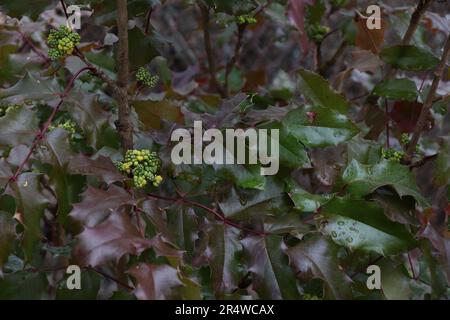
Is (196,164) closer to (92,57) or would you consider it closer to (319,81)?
(319,81)

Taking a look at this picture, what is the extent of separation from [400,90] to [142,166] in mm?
643

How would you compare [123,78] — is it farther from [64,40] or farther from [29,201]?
[29,201]

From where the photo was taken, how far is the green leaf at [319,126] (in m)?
1.09

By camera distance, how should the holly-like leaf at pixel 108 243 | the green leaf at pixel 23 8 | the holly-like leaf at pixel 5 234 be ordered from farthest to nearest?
1. the green leaf at pixel 23 8
2. the holly-like leaf at pixel 5 234
3. the holly-like leaf at pixel 108 243

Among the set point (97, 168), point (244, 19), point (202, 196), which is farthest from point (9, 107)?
point (244, 19)

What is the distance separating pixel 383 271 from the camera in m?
1.14

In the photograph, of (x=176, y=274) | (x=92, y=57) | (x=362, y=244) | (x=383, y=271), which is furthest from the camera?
(x=92, y=57)

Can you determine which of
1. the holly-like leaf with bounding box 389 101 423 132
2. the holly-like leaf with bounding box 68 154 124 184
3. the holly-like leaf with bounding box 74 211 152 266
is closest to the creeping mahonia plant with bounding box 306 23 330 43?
the holly-like leaf with bounding box 389 101 423 132

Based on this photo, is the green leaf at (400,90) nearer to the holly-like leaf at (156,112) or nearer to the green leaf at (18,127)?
the holly-like leaf at (156,112)

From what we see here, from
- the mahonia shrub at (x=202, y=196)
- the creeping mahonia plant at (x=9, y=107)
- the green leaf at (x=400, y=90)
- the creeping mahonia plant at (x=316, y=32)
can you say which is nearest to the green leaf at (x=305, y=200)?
the mahonia shrub at (x=202, y=196)

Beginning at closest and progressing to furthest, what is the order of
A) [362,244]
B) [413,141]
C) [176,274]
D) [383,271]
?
[176,274]
[362,244]
[383,271]
[413,141]

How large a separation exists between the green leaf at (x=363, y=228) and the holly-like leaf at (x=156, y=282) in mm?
281
